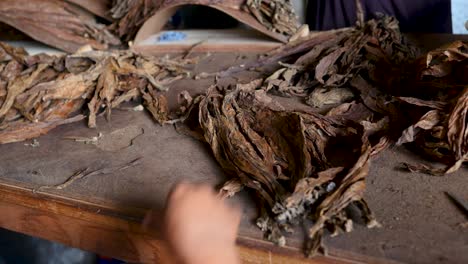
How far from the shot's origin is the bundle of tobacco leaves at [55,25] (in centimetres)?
173

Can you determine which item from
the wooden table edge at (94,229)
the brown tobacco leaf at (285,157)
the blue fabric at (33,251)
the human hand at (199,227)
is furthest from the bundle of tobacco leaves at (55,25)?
the human hand at (199,227)

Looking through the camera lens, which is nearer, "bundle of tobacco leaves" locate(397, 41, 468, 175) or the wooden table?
the wooden table

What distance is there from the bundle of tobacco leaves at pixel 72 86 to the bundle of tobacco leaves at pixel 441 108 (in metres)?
0.55

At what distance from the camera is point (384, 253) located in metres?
0.65

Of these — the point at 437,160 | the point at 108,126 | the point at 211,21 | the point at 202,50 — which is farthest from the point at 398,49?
the point at 211,21

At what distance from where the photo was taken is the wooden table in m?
0.67

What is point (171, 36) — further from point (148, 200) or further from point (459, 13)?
point (459, 13)

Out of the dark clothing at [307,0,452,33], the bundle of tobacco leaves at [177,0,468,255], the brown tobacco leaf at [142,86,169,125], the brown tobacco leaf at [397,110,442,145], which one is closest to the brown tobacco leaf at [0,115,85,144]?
the brown tobacco leaf at [142,86,169,125]

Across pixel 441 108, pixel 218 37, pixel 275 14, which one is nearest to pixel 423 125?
pixel 441 108

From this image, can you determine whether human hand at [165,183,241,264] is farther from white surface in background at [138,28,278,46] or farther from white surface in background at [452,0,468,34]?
white surface in background at [452,0,468,34]

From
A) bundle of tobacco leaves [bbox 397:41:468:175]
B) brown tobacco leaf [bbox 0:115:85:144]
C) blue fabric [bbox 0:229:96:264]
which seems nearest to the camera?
bundle of tobacco leaves [bbox 397:41:468:175]

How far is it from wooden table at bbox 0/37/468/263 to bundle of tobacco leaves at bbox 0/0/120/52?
634 mm

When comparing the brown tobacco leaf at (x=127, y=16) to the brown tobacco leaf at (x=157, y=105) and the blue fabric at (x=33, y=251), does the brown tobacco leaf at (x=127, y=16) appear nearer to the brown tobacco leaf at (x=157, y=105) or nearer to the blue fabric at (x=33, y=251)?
the brown tobacco leaf at (x=157, y=105)

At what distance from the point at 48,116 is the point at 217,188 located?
579 mm
